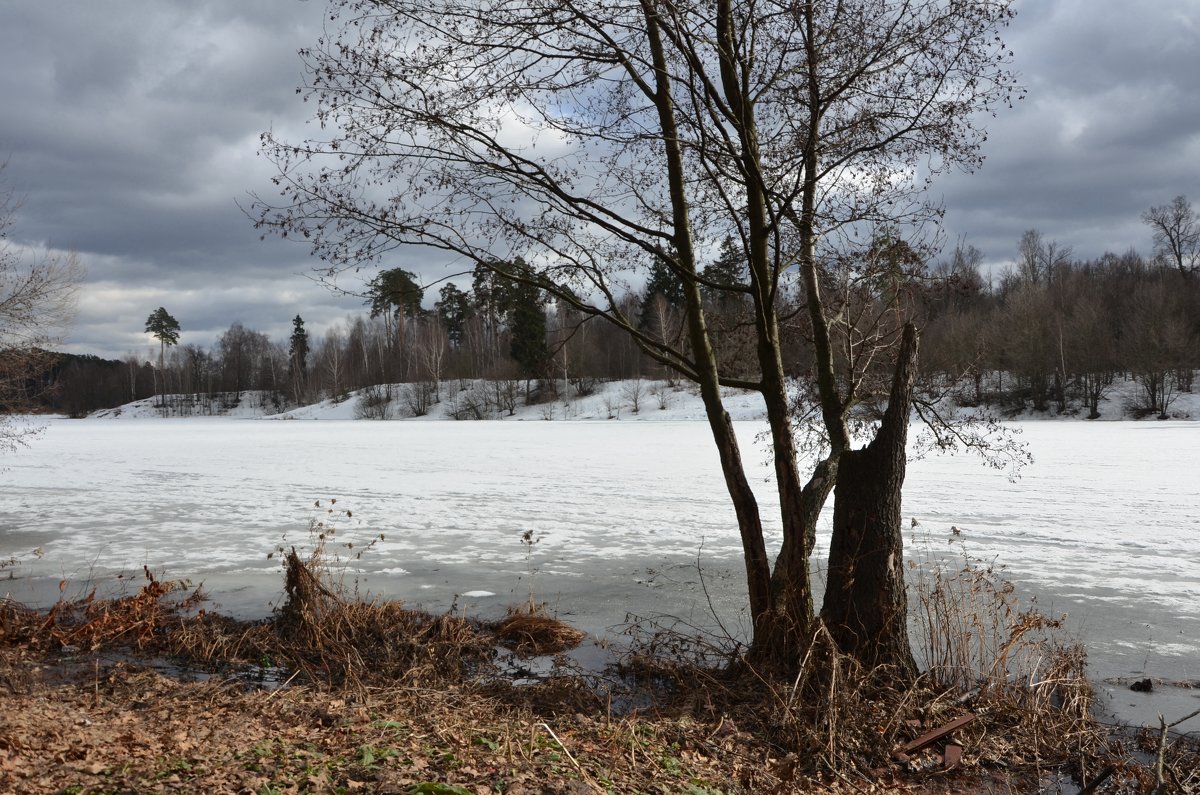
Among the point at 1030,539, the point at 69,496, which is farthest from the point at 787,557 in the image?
the point at 69,496

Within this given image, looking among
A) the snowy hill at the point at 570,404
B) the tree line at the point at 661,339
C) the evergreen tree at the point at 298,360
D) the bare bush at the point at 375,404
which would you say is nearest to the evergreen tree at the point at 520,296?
the tree line at the point at 661,339

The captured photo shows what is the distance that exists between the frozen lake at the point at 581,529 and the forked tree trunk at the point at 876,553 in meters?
1.68

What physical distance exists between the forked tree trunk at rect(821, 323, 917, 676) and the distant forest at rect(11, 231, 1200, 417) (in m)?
1.38

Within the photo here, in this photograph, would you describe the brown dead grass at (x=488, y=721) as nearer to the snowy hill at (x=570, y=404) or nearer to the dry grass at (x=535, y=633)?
the dry grass at (x=535, y=633)

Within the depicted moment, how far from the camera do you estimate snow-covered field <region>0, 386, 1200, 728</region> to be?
8547 millimetres

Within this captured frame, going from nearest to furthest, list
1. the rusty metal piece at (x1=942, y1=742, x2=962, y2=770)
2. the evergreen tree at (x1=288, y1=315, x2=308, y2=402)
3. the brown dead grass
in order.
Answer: the brown dead grass → the rusty metal piece at (x1=942, y1=742, x2=962, y2=770) → the evergreen tree at (x1=288, y1=315, x2=308, y2=402)

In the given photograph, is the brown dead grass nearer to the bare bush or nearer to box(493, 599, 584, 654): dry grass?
box(493, 599, 584, 654): dry grass

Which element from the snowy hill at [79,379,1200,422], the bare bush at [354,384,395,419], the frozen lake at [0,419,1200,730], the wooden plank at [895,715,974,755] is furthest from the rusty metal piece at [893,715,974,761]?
the bare bush at [354,384,395,419]

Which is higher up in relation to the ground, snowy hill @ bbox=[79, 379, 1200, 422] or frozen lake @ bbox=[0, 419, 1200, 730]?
snowy hill @ bbox=[79, 379, 1200, 422]

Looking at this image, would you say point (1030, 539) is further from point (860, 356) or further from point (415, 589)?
point (415, 589)

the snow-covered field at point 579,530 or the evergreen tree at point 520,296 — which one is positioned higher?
the evergreen tree at point 520,296

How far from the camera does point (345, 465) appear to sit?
77.6 feet

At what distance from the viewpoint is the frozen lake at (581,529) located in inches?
336

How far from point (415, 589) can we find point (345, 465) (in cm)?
1529
